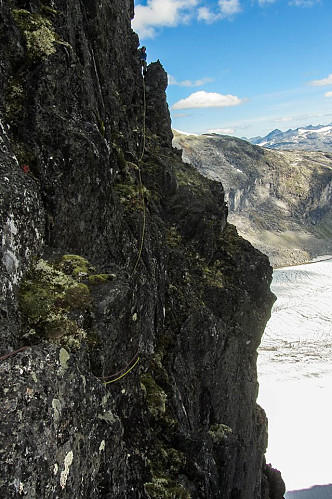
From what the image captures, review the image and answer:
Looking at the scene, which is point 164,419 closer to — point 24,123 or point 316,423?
point 24,123

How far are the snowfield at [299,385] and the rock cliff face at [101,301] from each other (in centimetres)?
3585

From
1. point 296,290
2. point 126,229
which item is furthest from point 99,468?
point 296,290

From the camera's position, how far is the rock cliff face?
7.56 meters

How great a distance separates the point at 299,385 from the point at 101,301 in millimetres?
78399

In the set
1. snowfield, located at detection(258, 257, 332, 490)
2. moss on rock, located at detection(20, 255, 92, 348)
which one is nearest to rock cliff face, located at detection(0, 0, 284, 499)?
moss on rock, located at detection(20, 255, 92, 348)

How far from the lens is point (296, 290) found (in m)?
140

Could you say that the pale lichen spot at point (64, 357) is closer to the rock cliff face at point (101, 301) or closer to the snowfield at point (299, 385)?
the rock cliff face at point (101, 301)

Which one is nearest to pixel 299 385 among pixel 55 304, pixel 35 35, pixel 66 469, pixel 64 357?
pixel 55 304

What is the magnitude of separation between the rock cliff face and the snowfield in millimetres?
35847

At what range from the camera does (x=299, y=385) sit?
76562 mm

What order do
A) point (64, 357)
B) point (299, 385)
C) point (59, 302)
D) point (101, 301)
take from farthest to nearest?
point (299, 385) → point (101, 301) → point (59, 302) → point (64, 357)

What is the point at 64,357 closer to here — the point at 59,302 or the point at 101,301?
the point at 59,302

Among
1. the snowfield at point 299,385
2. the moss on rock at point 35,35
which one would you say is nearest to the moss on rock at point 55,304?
the moss on rock at point 35,35

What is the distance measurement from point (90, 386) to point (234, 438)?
44.0 feet
